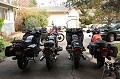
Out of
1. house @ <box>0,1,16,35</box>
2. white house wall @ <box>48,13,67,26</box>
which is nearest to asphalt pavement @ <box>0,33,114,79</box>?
house @ <box>0,1,16,35</box>

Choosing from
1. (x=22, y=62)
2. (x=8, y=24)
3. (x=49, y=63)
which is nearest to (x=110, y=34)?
(x=8, y=24)

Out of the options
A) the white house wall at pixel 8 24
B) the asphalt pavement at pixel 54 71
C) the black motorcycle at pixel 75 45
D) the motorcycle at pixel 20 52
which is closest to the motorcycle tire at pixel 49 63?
the asphalt pavement at pixel 54 71

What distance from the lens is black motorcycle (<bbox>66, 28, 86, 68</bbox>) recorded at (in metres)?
7.65

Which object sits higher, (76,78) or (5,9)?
(5,9)

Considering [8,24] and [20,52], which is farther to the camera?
[8,24]

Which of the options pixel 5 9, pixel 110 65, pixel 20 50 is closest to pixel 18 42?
pixel 20 50

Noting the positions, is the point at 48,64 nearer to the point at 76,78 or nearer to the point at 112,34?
the point at 76,78

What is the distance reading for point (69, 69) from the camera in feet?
25.8

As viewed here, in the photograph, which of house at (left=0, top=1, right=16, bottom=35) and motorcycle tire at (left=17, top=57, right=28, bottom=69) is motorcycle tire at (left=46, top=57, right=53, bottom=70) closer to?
motorcycle tire at (left=17, top=57, right=28, bottom=69)

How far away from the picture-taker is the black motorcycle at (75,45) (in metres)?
7.65

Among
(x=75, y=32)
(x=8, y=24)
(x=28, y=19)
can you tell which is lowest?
(x=75, y=32)

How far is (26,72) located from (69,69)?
145 cm

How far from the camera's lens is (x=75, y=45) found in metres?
7.93

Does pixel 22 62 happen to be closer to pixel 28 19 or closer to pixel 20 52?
pixel 20 52
